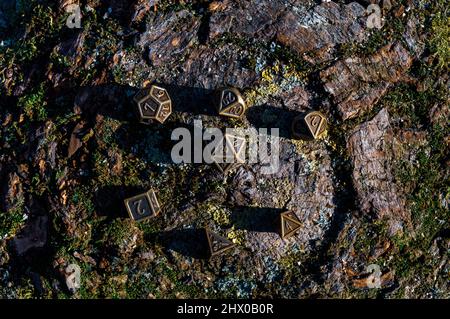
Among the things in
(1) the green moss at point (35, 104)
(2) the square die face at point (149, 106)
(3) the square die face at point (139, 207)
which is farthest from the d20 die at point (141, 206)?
(1) the green moss at point (35, 104)

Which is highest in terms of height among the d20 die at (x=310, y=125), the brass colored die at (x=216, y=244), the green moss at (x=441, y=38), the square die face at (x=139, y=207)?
the green moss at (x=441, y=38)

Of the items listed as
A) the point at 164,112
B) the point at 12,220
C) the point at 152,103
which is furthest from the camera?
the point at 12,220

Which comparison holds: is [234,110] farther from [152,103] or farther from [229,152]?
[152,103]

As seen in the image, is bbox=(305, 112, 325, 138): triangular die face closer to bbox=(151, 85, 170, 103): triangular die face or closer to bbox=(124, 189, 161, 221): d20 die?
bbox=(151, 85, 170, 103): triangular die face

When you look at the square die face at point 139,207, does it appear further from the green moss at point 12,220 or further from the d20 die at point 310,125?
the d20 die at point 310,125

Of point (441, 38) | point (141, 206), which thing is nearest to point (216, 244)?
point (141, 206)

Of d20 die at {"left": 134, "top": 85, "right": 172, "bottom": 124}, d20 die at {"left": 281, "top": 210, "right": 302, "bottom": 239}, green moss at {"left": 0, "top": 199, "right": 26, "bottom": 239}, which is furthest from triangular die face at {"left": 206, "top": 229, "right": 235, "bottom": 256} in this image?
green moss at {"left": 0, "top": 199, "right": 26, "bottom": 239}

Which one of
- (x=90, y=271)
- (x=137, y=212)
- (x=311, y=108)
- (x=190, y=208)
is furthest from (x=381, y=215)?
(x=90, y=271)
